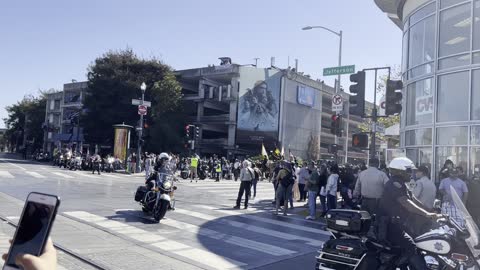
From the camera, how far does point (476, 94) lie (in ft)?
44.7

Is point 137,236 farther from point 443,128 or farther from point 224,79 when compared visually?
point 224,79

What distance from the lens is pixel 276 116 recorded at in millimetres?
52375

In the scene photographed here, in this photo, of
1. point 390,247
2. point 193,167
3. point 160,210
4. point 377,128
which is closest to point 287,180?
point 377,128

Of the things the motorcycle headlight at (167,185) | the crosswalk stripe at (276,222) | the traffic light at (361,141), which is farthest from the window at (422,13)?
the motorcycle headlight at (167,185)

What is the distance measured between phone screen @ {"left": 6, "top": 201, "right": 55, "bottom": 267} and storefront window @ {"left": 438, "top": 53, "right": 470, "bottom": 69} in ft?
47.1

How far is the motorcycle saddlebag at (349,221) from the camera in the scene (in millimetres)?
5633

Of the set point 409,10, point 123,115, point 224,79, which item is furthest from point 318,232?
point 224,79

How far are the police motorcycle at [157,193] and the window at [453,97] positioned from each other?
8763 millimetres

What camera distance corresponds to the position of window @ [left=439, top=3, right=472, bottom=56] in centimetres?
1412

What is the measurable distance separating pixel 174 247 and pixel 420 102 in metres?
11.1

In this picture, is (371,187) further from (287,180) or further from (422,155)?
(422,155)

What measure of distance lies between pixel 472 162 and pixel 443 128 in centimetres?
154

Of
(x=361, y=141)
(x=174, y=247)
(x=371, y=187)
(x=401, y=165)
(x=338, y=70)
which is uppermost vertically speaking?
Result: (x=338, y=70)

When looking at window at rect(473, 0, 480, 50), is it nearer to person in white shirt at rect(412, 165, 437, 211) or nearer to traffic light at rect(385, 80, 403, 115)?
traffic light at rect(385, 80, 403, 115)
